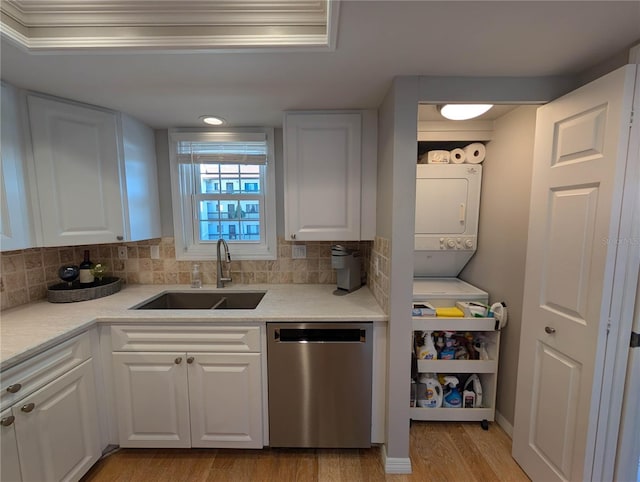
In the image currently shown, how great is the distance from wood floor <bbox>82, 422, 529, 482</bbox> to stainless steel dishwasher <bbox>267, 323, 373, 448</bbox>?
108 mm

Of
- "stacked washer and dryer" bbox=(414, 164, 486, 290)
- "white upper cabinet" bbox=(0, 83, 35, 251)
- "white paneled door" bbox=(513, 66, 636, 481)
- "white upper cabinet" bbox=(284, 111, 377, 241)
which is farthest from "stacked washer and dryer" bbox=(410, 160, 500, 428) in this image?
"white upper cabinet" bbox=(0, 83, 35, 251)

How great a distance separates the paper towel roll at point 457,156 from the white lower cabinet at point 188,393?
183cm

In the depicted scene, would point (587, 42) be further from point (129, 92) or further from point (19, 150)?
point (19, 150)

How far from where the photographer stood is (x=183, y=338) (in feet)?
5.03

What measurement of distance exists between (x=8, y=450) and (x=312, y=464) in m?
1.41

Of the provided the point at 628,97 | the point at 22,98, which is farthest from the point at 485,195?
the point at 22,98

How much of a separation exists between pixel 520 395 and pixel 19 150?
3.09 m

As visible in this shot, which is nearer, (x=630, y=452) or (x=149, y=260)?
(x=630, y=452)

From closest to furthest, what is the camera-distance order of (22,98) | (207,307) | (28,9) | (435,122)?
1. (28,9)
2. (22,98)
3. (435,122)
4. (207,307)

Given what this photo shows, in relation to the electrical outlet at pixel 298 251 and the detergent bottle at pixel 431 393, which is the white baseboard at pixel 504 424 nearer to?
the detergent bottle at pixel 431 393

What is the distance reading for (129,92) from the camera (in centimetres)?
146

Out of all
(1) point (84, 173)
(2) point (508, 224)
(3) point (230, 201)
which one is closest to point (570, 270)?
(2) point (508, 224)

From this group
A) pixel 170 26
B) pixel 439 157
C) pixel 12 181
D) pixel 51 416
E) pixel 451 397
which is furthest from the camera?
pixel 439 157

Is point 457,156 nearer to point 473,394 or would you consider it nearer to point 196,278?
point 473,394
